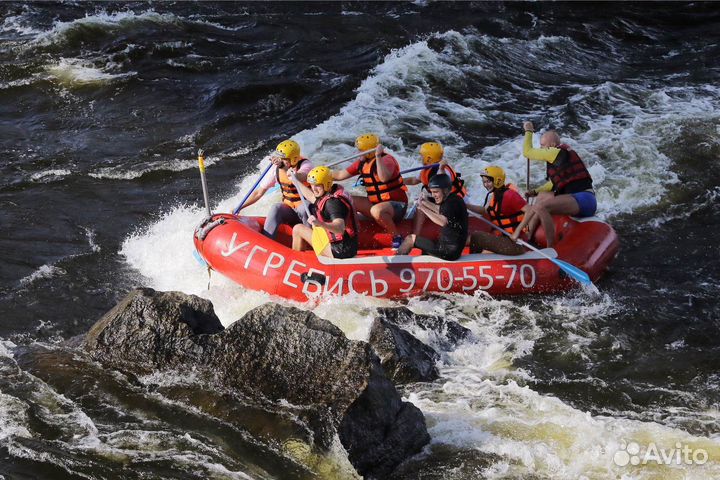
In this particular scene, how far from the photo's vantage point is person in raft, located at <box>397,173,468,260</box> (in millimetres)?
8602

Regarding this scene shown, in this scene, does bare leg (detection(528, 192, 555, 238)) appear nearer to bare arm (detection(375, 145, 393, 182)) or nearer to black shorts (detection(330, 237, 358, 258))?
bare arm (detection(375, 145, 393, 182))

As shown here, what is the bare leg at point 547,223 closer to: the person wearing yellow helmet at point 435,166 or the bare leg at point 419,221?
the person wearing yellow helmet at point 435,166

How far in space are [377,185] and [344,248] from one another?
0.94m

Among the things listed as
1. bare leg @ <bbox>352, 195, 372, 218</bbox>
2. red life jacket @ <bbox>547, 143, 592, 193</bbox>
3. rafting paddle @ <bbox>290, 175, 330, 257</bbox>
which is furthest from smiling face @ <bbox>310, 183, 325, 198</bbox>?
A: red life jacket @ <bbox>547, 143, 592, 193</bbox>

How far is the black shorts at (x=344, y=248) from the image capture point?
887 cm

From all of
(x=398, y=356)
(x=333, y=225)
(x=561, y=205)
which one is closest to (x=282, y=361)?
(x=398, y=356)

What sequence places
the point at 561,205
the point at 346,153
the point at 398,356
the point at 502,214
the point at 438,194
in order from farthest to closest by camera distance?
the point at 346,153
the point at 561,205
the point at 502,214
the point at 438,194
the point at 398,356

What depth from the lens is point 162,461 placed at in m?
6.30

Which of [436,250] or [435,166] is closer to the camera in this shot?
Result: [436,250]

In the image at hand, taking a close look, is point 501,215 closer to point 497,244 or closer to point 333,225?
point 497,244

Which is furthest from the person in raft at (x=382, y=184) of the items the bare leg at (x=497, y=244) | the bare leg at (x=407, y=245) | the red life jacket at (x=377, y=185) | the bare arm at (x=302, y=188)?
the bare leg at (x=497, y=244)

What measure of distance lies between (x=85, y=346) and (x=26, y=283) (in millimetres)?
2337

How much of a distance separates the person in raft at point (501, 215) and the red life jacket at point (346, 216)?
1.26 m

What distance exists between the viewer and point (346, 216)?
28.8ft
